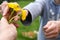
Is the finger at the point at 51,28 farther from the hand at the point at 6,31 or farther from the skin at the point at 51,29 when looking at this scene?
the hand at the point at 6,31

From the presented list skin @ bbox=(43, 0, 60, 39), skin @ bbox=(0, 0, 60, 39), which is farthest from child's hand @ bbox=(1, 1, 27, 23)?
skin @ bbox=(43, 0, 60, 39)

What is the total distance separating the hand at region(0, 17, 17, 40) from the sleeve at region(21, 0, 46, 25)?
0.24 meters

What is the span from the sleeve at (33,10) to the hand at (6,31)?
24 cm

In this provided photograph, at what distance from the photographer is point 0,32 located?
671 mm

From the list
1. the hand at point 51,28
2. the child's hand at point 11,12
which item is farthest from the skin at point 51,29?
the child's hand at point 11,12

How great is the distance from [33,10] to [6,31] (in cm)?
33

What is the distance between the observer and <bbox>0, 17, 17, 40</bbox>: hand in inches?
25.8

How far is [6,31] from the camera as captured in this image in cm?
68

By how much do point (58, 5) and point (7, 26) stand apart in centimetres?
46

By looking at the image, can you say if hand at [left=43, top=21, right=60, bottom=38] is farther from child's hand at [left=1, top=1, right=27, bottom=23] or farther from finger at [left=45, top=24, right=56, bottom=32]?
child's hand at [left=1, top=1, right=27, bottom=23]

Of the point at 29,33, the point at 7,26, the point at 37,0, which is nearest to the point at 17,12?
the point at 7,26

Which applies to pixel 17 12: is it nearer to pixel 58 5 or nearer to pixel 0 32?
pixel 0 32

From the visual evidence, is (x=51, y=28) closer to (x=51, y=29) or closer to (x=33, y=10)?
(x=51, y=29)

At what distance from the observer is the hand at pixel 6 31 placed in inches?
25.8
